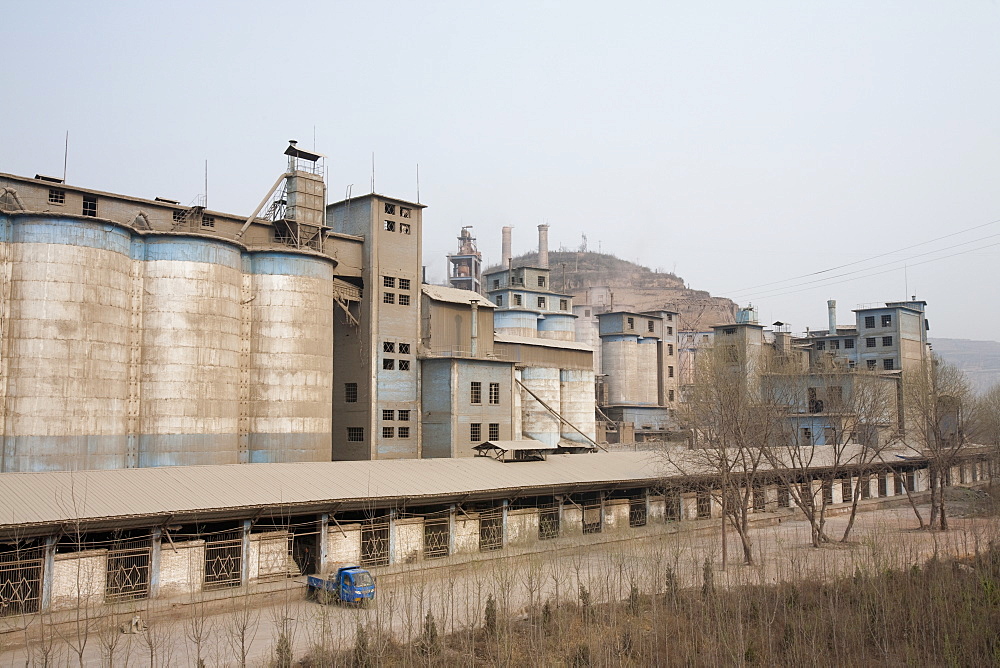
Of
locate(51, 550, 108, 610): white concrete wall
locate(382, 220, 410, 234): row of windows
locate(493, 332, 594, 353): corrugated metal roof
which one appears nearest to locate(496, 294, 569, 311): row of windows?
locate(493, 332, 594, 353): corrugated metal roof

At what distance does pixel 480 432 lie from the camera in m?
51.3

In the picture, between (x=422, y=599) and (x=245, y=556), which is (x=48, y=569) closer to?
(x=245, y=556)

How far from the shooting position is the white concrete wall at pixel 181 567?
26766 millimetres

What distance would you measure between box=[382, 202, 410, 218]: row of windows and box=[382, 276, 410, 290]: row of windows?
13.7 ft

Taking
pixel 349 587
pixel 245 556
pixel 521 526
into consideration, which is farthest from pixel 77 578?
pixel 521 526

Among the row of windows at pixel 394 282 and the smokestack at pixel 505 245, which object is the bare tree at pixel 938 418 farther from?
the smokestack at pixel 505 245

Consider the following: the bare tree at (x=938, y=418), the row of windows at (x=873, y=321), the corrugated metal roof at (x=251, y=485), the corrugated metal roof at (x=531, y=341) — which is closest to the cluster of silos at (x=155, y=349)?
the corrugated metal roof at (x=251, y=485)

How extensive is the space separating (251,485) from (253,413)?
12.3 metres

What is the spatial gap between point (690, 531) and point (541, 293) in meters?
54.9

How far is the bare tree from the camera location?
4831 cm

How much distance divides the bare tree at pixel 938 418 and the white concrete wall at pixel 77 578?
40878 millimetres

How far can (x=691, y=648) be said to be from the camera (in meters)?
21.8

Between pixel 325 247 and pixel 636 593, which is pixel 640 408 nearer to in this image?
pixel 325 247

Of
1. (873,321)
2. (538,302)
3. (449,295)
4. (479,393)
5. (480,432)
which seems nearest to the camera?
(480,432)
